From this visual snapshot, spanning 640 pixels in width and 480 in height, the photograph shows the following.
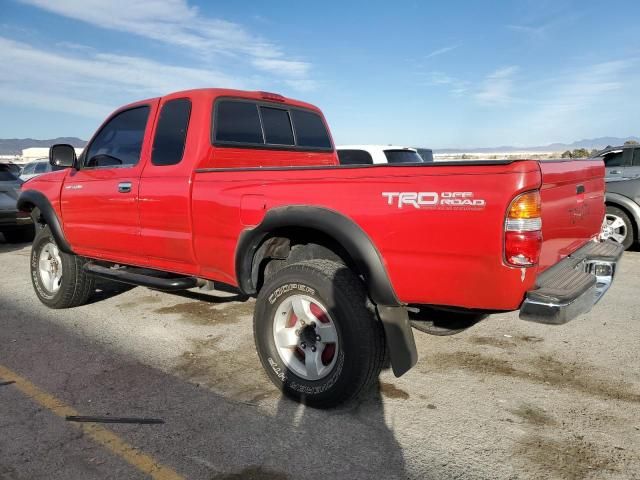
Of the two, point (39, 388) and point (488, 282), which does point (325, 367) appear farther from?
point (39, 388)

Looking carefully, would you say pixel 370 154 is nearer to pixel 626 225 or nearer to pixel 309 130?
pixel 626 225

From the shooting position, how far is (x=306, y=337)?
319cm

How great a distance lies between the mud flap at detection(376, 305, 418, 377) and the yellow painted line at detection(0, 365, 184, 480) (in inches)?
50.2

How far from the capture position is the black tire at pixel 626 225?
768cm

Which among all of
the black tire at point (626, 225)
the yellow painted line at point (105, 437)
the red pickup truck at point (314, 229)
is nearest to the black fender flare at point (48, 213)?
the red pickup truck at point (314, 229)

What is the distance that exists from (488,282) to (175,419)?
196 cm

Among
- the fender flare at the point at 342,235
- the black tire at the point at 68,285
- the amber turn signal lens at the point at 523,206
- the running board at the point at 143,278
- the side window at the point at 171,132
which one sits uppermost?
the side window at the point at 171,132

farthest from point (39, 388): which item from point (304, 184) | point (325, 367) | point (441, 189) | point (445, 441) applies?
point (441, 189)

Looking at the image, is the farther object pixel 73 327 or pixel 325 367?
pixel 73 327

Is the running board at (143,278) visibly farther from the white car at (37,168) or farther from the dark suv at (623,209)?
the white car at (37,168)

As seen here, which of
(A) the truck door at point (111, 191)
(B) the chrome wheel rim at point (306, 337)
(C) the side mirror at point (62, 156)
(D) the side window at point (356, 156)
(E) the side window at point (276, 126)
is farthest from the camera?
(D) the side window at point (356, 156)

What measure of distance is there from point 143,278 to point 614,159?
8477 millimetres

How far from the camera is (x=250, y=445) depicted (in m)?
2.68

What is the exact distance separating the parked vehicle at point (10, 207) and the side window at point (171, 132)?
6.24m
